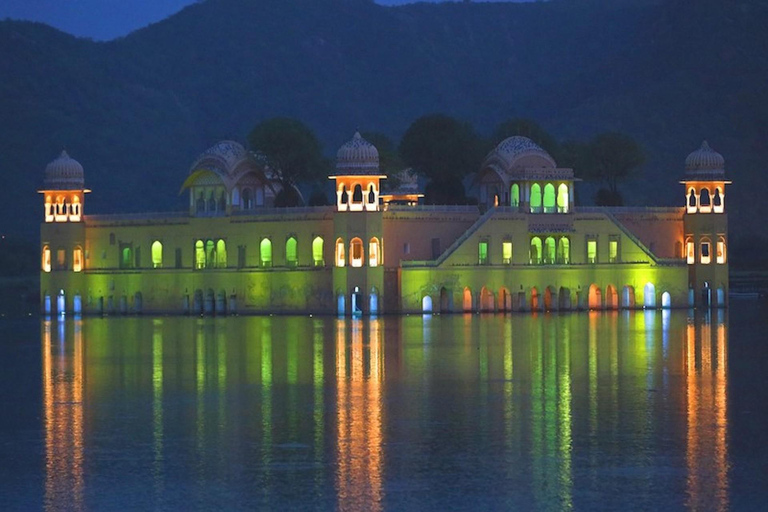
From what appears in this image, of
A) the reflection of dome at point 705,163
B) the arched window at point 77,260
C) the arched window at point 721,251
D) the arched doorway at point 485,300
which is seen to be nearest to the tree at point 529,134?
the reflection of dome at point 705,163

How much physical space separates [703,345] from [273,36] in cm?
11233

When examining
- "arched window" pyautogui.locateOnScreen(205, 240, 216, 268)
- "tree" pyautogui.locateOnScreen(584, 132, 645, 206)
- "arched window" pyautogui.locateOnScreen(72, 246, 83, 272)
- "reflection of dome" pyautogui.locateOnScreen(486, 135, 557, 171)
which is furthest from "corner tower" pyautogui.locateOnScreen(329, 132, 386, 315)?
"tree" pyautogui.locateOnScreen(584, 132, 645, 206)

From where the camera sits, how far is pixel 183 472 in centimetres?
2202

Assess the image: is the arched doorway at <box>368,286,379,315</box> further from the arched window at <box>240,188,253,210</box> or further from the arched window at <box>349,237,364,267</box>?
the arched window at <box>240,188,253,210</box>

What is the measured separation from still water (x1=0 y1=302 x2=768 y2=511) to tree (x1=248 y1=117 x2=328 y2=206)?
27.5m

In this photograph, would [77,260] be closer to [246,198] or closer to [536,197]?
[246,198]

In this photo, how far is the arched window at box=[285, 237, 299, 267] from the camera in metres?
65.7

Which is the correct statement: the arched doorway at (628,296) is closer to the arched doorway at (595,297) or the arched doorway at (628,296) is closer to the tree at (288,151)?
the arched doorway at (595,297)

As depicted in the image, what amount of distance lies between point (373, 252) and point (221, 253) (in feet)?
25.7

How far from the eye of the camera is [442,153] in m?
73.5

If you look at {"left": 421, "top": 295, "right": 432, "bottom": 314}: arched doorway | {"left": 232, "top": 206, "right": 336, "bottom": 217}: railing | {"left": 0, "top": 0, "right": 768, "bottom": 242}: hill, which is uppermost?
{"left": 0, "top": 0, "right": 768, "bottom": 242}: hill

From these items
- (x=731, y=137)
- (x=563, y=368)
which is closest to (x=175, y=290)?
(x=563, y=368)

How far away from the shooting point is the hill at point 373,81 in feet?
427

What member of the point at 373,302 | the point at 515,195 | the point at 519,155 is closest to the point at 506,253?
the point at 515,195
